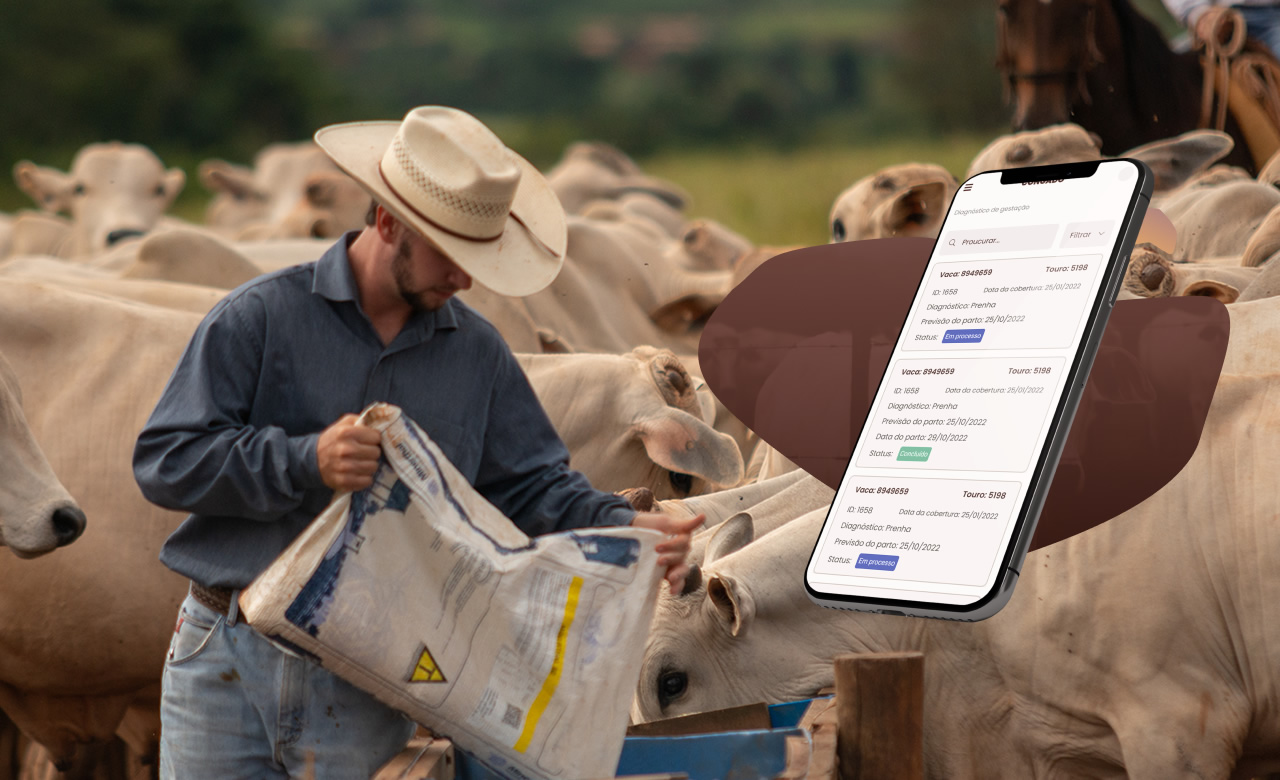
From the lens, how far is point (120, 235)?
12555mm

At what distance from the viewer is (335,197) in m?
9.64

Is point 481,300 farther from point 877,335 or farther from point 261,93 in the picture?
point 261,93

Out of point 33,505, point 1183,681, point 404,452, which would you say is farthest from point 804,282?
point 33,505

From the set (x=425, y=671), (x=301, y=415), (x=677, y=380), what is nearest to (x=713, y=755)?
(x=425, y=671)

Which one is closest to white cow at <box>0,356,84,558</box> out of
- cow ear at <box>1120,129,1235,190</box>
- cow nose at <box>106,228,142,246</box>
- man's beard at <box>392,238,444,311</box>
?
man's beard at <box>392,238,444,311</box>

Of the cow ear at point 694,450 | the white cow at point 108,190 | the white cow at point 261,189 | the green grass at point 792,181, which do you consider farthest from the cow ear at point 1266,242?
the white cow at point 261,189

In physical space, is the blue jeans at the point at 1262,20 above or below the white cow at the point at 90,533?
below

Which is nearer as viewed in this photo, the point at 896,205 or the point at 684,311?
the point at 896,205

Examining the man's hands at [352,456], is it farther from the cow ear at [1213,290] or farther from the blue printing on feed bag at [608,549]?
the cow ear at [1213,290]

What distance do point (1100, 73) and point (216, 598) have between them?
18.6 ft

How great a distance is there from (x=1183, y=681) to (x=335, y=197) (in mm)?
7339

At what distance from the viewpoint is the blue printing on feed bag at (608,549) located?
108 inches

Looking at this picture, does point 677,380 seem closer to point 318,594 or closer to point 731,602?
point 731,602
